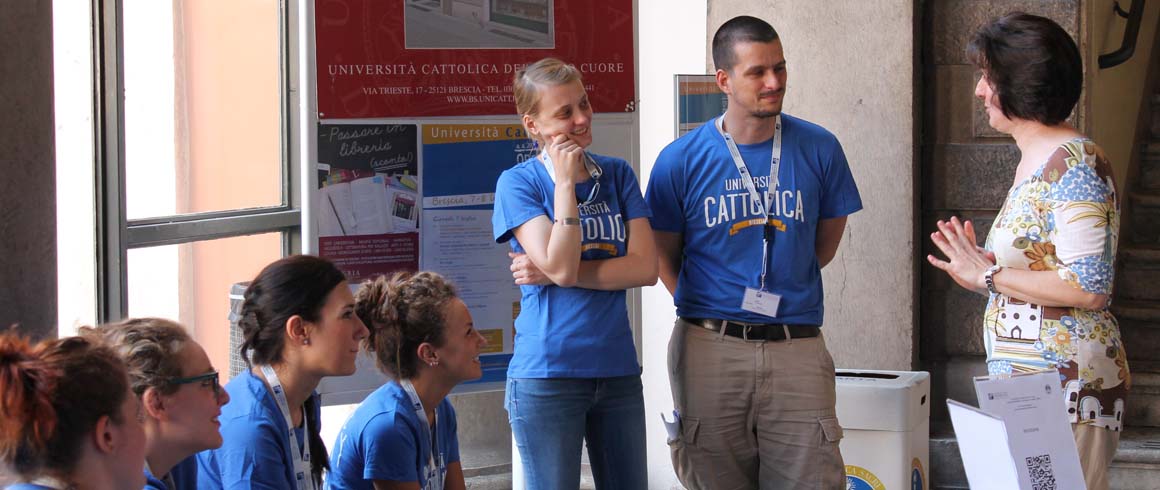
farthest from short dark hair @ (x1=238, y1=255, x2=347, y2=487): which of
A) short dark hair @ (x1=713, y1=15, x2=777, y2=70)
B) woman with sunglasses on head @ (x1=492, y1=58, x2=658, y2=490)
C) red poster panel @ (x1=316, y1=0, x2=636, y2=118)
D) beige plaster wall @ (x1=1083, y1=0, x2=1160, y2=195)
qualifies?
beige plaster wall @ (x1=1083, y1=0, x2=1160, y2=195)

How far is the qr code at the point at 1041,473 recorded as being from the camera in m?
2.32

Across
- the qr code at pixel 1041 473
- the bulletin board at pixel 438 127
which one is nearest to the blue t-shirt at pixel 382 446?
the bulletin board at pixel 438 127

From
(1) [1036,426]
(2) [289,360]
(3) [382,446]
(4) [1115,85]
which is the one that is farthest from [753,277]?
(4) [1115,85]

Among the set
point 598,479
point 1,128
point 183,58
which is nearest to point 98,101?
point 183,58

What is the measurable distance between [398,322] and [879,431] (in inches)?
63.1

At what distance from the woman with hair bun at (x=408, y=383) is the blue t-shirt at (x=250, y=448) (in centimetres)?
21

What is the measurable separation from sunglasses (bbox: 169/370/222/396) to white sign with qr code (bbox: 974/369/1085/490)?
4.58ft

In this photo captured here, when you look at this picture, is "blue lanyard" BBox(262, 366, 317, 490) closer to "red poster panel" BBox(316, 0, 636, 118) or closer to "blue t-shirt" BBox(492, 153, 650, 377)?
"blue t-shirt" BBox(492, 153, 650, 377)

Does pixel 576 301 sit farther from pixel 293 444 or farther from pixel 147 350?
pixel 147 350

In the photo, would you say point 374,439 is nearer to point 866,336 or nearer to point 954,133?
point 866,336

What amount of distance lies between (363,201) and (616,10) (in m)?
0.95

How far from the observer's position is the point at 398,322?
8.99 ft

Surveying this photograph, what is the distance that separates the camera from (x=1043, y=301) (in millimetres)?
2607

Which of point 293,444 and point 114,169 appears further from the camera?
point 114,169
